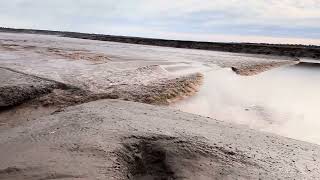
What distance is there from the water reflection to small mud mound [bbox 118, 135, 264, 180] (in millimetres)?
2355

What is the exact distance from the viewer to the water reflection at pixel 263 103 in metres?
7.17

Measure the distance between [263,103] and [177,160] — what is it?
545 centimetres

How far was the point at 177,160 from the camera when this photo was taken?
13.7ft

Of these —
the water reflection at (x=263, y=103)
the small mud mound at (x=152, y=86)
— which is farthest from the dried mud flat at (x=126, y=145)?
the water reflection at (x=263, y=103)

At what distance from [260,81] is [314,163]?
8.75 m

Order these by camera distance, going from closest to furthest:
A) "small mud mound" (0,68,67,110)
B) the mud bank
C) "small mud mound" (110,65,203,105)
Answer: the mud bank < "small mud mound" (0,68,67,110) < "small mud mound" (110,65,203,105)

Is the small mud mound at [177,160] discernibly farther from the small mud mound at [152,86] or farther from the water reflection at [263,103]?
the small mud mound at [152,86]

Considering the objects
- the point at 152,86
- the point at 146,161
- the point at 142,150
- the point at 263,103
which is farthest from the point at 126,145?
the point at 263,103

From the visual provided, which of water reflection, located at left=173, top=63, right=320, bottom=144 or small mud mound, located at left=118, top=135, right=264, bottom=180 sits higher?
small mud mound, located at left=118, top=135, right=264, bottom=180

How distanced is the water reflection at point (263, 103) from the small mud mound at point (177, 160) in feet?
7.73

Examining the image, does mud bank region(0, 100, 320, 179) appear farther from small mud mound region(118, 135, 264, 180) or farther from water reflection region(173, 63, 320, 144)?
water reflection region(173, 63, 320, 144)

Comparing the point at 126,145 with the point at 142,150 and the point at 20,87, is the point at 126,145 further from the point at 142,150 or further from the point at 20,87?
the point at 20,87

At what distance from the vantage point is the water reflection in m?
7.17

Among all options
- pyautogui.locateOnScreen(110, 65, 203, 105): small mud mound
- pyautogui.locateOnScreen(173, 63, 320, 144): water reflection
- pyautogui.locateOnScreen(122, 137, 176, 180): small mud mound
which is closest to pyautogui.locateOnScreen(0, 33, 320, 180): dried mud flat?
pyautogui.locateOnScreen(122, 137, 176, 180): small mud mound
